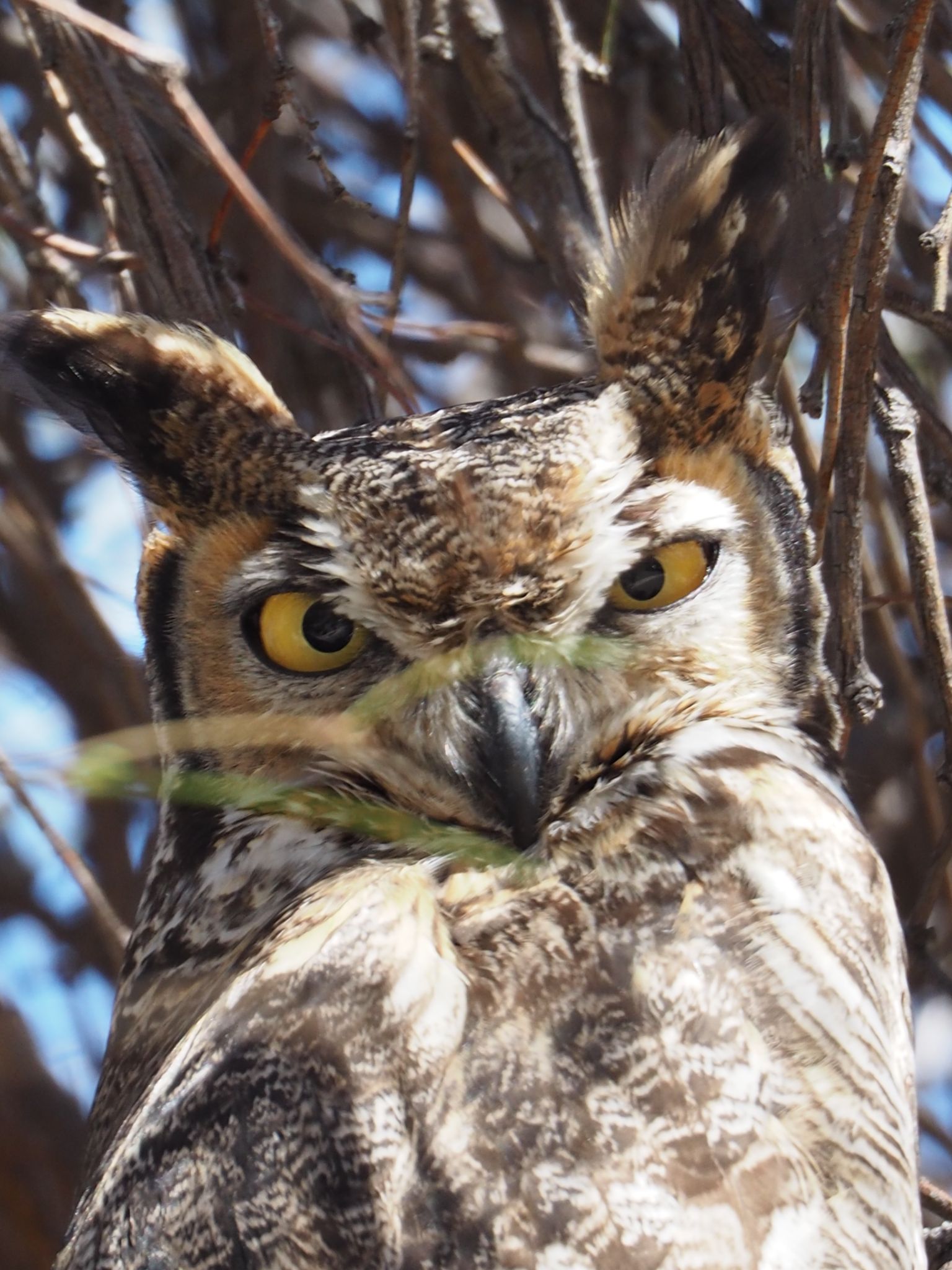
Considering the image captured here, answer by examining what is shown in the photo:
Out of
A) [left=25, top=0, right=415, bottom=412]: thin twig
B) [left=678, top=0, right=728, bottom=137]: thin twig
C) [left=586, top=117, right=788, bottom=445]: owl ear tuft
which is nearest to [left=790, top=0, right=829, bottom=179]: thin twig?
[left=586, top=117, right=788, bottom=445]: owl ear tuft

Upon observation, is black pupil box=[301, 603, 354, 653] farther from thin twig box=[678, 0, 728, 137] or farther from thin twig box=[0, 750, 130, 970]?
thin twig box=[678, 0, 728, 137]

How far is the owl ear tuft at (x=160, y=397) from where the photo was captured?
65.7 inches

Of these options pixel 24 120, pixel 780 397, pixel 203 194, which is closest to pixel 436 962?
pixel 780 397

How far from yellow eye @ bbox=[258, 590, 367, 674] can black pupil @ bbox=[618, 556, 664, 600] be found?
0.87ft

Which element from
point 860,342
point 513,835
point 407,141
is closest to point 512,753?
point 513,835

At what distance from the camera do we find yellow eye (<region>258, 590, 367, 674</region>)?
1.52m

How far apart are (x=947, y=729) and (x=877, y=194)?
22.2 inches

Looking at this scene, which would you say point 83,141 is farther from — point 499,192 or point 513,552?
point 513,552

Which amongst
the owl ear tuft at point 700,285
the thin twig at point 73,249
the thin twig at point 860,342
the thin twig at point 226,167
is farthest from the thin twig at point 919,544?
the thin twig at point 73,249

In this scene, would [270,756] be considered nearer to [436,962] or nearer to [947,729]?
[436,962]

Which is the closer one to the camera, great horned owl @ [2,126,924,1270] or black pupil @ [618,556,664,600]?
great horned owl @ [2,126,924,1270]

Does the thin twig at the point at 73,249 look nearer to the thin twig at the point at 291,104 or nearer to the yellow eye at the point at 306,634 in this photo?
the thin twig at the point at 291,104

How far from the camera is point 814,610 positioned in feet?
5.39

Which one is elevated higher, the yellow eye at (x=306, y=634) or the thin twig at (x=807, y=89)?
the thin twig at (x=807, y=89)
